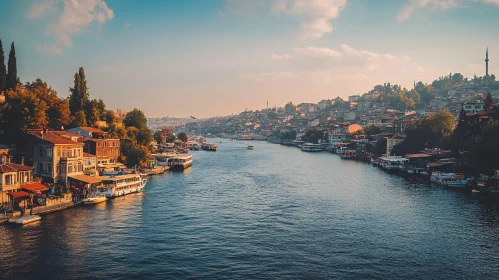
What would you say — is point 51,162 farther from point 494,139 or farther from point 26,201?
point 494,139

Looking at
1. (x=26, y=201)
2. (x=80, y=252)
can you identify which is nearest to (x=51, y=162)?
(x=26, y=201)

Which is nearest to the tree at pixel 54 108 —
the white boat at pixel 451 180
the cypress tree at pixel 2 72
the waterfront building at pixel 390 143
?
the cypress tree at pixel 2 72

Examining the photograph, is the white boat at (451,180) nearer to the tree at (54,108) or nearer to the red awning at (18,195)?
the red awning at (18,195)

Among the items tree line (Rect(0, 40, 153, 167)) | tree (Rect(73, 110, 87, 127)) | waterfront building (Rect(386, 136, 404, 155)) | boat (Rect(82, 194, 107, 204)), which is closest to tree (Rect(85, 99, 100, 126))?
tree line (Rect(0, 40, 153, 167))

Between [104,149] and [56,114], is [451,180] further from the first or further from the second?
[56,114]

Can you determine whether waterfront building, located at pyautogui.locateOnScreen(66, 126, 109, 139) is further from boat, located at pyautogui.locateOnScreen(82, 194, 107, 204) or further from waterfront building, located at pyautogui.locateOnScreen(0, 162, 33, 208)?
waterfront building, located at pyautogui.locateOnScreen(0, 162, 33, 208)

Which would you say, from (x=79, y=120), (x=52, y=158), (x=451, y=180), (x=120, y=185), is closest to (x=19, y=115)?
(x=52, y=158)
